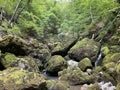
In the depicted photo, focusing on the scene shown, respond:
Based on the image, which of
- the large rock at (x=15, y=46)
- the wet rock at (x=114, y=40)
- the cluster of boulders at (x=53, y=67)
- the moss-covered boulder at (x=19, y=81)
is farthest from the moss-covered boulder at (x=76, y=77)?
the wet rock at (x=114, y=40)

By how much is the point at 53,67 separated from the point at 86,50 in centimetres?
391

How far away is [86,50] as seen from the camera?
790 inches

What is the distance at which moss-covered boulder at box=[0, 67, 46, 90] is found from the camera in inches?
384

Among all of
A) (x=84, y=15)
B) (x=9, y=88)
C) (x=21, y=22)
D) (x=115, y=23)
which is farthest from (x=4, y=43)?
(x=84, y=15)

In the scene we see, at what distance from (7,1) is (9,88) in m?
19.2

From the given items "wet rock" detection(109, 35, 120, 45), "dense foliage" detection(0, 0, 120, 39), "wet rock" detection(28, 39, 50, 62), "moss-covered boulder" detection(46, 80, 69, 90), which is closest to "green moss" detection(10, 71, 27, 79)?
"moss-covered boulder" detection(46, 80, 69, 90)

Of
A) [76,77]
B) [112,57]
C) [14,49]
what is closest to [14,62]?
[14,49]

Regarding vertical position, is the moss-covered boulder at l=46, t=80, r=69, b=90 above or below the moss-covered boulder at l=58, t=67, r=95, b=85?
below

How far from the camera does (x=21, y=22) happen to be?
27.8 metres

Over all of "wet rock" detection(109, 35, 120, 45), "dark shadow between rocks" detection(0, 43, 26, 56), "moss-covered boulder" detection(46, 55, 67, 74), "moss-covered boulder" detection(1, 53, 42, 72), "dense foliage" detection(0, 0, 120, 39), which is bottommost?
"moss-covered boulder" detection(1, 53, 42, 72)

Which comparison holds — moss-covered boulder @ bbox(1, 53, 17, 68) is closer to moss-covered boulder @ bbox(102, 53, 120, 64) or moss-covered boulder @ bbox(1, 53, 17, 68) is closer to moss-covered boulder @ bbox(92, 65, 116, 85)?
moss-covered boulder @ bbox(92, 65, 116, 85)

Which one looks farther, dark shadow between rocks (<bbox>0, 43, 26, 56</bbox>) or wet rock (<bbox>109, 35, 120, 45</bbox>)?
wet rock (<bbox>109, 35, 120, 45</bbox>)

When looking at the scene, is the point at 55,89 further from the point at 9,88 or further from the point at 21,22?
the point at 21,22

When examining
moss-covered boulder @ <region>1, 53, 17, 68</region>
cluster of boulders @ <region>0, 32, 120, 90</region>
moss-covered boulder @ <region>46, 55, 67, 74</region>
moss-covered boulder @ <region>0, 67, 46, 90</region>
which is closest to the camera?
moss-covered boulder @ <region>0, 67, 46, 90</region>
